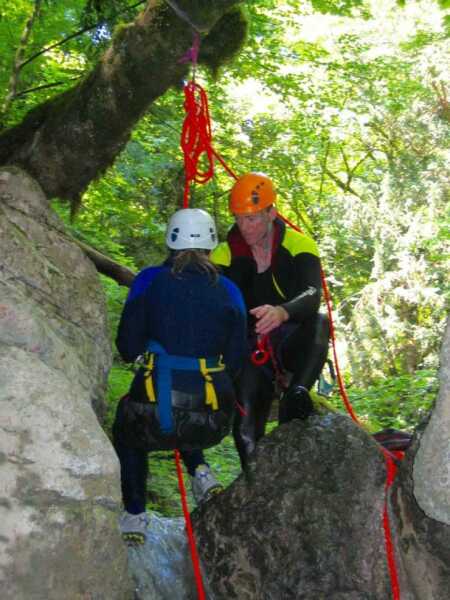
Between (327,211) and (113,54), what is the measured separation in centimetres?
1284

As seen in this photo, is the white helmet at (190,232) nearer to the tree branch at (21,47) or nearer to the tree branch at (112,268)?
the tree branch at (112,268)

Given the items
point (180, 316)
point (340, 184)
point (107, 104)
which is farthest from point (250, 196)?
point (340, 184)

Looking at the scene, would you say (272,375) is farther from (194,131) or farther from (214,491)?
(194,131)

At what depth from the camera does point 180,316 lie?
3.65 m

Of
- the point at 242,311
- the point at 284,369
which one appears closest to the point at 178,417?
the point at 242,311

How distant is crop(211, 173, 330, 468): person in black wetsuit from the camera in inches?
169

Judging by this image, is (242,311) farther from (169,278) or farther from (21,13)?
(21,13)

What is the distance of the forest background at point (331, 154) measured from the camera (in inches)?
292

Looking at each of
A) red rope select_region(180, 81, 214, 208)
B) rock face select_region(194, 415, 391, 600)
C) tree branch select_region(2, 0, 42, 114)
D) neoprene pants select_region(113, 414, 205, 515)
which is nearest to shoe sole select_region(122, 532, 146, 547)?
neoprene pants select_region(113, 414, 205, 515)

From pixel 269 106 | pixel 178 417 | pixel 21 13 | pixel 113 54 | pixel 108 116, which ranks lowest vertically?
pixel 178 417

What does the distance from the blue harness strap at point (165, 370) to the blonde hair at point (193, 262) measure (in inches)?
17.3

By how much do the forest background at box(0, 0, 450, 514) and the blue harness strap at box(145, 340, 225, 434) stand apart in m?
2.90

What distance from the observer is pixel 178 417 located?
12.1 feet

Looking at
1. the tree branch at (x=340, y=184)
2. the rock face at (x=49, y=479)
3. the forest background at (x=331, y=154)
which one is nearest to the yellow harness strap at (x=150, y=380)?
the rock face at (x=49, y=479)
